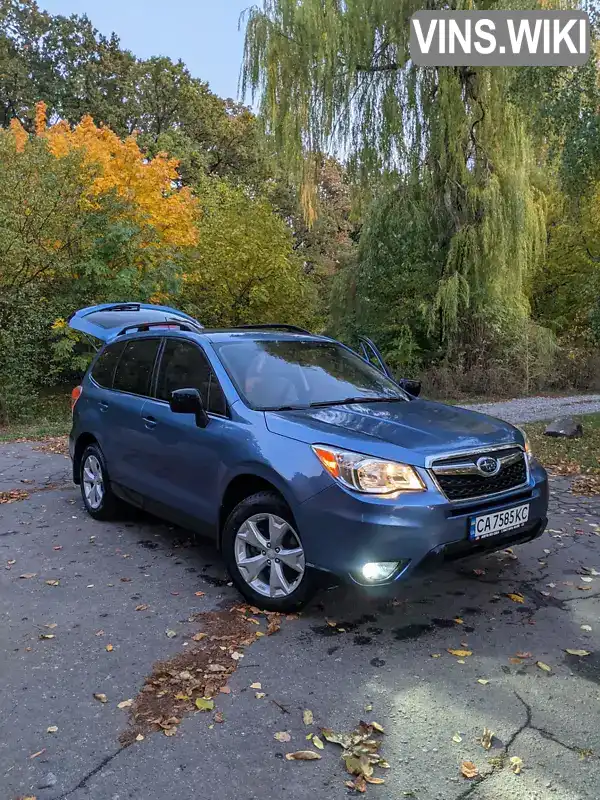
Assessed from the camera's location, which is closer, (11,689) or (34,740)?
(34,740)

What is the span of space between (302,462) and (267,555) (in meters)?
0.67

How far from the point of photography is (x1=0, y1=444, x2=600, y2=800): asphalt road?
258 cm

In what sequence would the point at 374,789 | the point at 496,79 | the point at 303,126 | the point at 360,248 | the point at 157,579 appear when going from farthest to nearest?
the point at 360,248 → the point at 303,126 → the point at 496,79 → the point at 157,579 → the point at 374,789

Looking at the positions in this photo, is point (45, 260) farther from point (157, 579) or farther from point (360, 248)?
point (157, 579)

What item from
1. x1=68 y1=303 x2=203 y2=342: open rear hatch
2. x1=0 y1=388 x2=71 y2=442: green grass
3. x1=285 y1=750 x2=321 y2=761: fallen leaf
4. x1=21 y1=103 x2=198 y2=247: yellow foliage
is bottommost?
x1=285 y1=750 x2=321 y2=761: fallen leaf

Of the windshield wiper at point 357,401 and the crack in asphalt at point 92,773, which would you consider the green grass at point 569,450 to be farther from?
the crack in asphalt at point 92,773

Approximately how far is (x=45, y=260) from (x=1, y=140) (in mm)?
3680

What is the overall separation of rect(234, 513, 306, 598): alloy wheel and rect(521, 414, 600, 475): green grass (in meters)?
5.36

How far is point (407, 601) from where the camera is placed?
4219 millimetres

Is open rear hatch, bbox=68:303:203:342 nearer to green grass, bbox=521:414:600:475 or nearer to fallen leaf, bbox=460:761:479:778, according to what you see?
fallen leaf, bbox=460:761:479:778

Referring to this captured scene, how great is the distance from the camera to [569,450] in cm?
952

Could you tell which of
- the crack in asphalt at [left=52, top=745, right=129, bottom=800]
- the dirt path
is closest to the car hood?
the crack in asphalt at [left=52, top=745, right=129, bottom=800]

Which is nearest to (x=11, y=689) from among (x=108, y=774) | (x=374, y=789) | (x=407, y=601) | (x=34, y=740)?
(x=34, y=740)

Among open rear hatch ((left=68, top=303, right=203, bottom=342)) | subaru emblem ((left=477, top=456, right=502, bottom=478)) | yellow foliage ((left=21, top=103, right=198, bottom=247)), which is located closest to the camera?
subaru emblem ((left=477, top=456, right=502, bottom=478))
